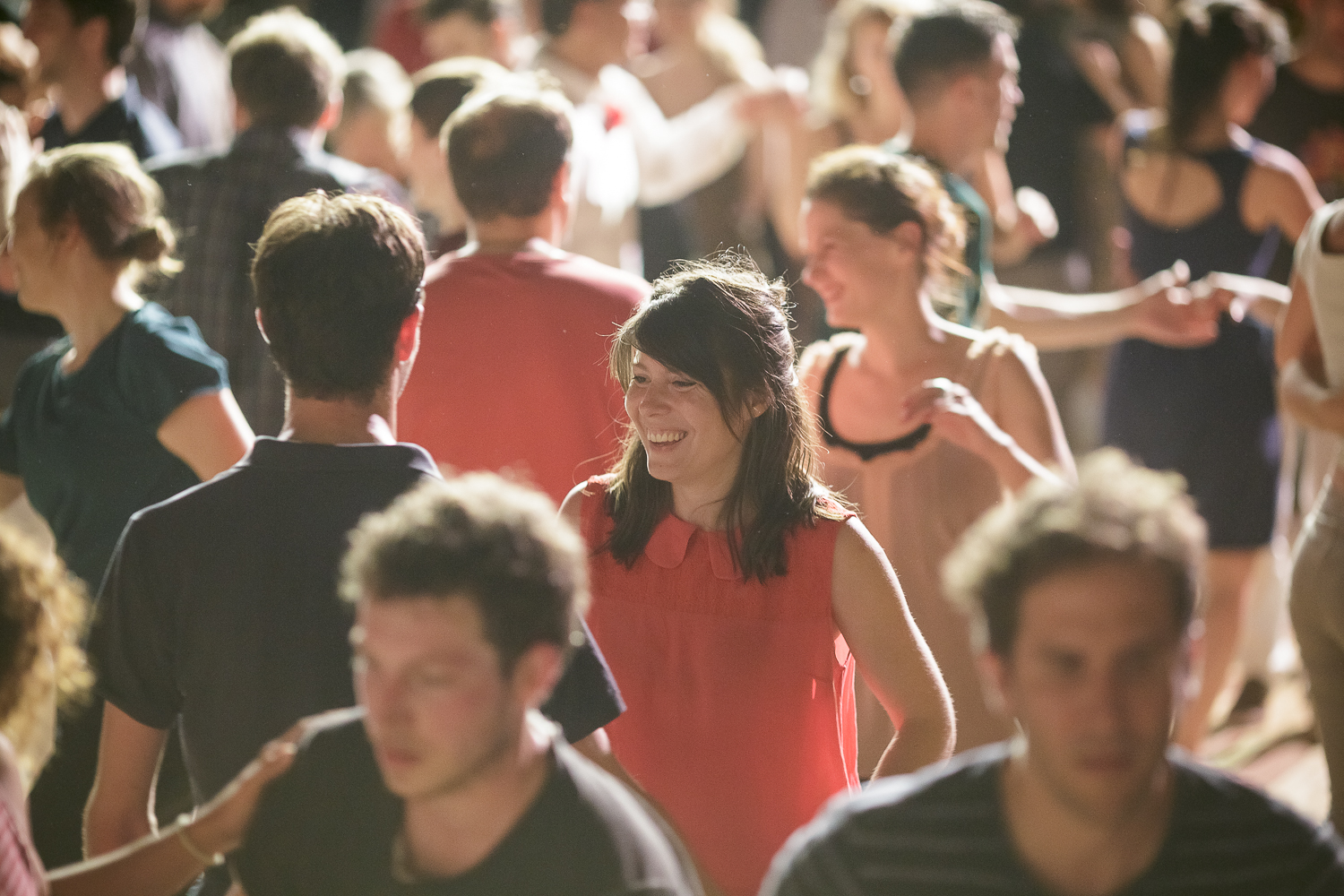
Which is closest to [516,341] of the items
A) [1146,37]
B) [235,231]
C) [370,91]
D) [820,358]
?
[820,358]

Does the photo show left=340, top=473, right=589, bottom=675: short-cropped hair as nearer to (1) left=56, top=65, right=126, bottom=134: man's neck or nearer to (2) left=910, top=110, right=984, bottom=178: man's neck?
(2) left=910, top=110, right=984, bottom=178: man's neck

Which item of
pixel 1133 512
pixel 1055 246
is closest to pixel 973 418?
pixel 1133 512

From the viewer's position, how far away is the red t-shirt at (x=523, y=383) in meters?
2.38

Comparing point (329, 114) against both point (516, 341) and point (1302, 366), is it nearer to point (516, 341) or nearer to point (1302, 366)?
point (516, 341)

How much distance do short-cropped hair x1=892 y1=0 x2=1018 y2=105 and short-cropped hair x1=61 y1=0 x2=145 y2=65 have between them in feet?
6.14

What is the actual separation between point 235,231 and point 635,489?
5.01ft

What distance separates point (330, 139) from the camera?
602cm

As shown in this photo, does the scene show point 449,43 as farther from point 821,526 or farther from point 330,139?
point 821,526

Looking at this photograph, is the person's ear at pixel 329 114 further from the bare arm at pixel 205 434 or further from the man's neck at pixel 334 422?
the man's neck at pixel 334 422

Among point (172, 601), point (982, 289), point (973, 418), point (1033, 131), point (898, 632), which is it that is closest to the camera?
point (172, 601)

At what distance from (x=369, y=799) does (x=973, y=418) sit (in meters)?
1.14

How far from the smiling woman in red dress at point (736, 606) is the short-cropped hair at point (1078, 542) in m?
0.53

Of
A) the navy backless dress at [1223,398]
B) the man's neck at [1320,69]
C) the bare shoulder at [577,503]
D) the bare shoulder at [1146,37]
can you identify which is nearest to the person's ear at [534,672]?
the bare shoulder at [577,503]

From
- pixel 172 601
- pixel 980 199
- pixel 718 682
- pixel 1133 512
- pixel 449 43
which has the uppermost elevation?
pixel 449 43
